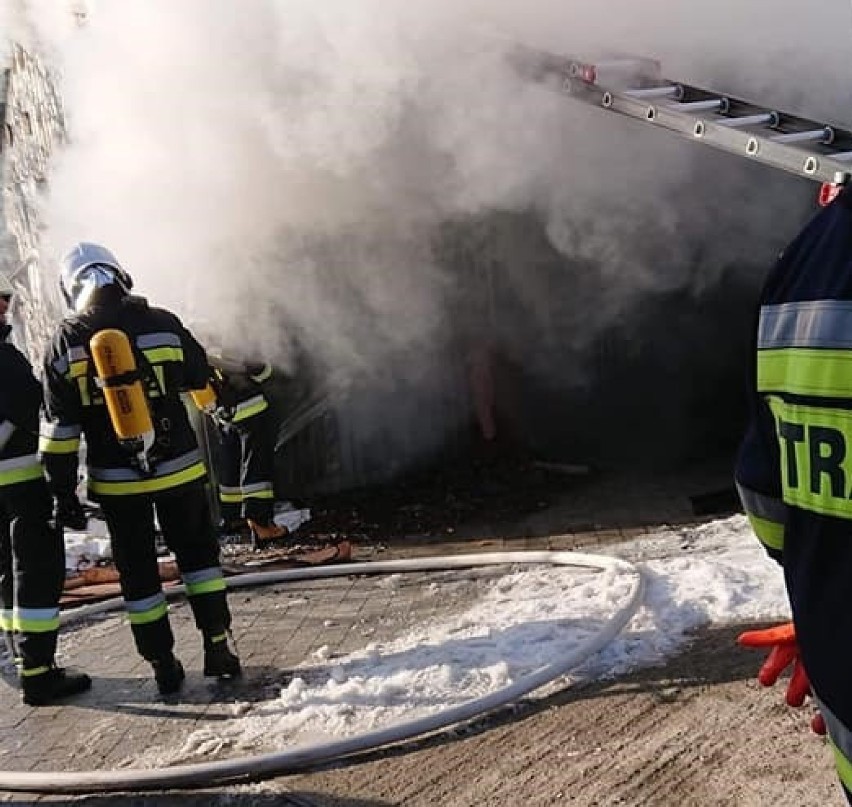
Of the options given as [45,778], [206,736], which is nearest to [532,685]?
[206,736]

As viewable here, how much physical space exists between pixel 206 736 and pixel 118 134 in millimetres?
4408

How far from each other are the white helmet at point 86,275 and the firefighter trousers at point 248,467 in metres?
2.42

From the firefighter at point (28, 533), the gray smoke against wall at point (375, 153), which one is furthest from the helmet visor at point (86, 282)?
the gray smoke against wall at point (375, 153)

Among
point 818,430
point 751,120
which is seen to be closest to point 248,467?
point 751,120

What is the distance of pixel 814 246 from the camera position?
1.46 metres

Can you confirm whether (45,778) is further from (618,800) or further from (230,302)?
(230,302)

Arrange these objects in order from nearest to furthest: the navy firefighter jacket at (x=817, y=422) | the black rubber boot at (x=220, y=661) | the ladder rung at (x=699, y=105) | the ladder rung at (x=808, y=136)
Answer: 1. the navy firefighter jacket at (x=817, y=422)
2. the black rubber boot at (x=220, y=661)
3. the ladder rung at (x=808, y=136)
4. the ladder rung at (x=699, y=105)

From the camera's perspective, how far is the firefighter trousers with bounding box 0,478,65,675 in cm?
414

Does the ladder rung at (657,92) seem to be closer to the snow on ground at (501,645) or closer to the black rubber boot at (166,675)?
the snow on ground at (501,645)

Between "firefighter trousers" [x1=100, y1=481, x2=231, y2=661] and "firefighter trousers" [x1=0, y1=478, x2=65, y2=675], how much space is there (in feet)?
1.14

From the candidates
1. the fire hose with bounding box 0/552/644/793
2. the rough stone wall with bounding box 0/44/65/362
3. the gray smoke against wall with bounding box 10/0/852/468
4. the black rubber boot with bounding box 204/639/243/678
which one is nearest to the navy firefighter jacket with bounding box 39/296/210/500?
the black rubber boot with bounding box 204/639/243/678

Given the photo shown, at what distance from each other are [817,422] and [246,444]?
5507mm

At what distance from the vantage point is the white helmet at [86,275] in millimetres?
4039

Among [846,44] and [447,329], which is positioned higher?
[846,44]
